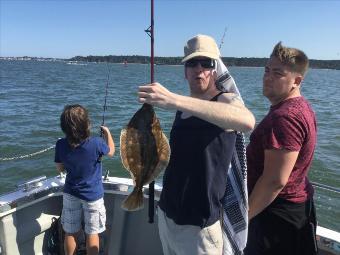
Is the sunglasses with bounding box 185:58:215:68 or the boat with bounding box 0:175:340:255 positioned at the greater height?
the sunglasses with bounding box 185:58:215:68

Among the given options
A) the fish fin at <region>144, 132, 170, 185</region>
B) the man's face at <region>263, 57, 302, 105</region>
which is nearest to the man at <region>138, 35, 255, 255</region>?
the fish fin at <region>144, 132, 170, 185</region>

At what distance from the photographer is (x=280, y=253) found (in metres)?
2.97

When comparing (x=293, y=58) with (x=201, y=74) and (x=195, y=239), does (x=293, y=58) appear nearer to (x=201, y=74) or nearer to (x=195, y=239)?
(x=201, y=74)

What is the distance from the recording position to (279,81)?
9.20 feet

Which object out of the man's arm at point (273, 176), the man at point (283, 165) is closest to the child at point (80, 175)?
the man at point (283, 165)

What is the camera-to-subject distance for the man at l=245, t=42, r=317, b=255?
2615 mm

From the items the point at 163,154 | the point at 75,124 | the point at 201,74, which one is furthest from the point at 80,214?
the point at 201,74

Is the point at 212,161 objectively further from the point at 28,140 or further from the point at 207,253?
the point at 28,140

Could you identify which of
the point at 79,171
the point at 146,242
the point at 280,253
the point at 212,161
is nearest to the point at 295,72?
the point at 212,161

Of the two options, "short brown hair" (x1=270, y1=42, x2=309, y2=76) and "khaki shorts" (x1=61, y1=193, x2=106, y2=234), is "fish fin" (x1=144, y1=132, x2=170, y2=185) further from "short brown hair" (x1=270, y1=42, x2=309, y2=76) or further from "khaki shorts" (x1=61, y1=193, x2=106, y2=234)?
→ "khaki shorts" (x1=61, y1=193, x2=106, y2=234)

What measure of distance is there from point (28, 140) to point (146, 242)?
1023cm

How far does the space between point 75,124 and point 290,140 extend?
2009 mm

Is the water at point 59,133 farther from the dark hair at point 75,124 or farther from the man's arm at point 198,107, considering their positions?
the man's arm at point 198,107

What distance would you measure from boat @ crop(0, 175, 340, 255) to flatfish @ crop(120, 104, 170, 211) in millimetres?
1424
